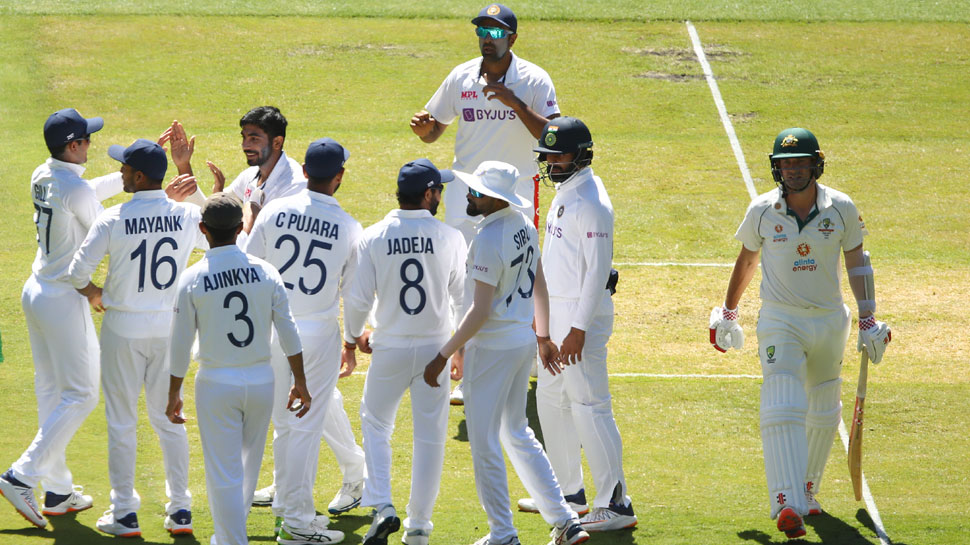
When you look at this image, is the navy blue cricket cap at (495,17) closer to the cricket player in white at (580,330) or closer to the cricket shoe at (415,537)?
the cricket player in white at (580,330)

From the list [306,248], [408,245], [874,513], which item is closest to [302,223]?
[306,248]

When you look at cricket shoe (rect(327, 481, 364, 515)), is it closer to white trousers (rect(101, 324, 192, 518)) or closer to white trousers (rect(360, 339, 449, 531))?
white trousers (rect(360, 339, 449, 531))

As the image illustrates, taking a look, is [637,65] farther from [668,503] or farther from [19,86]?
[668,503]

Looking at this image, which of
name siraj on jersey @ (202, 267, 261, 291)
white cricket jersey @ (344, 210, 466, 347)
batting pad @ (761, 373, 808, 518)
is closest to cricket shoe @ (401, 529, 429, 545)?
white cricket jersey @ (344, 210, 466, 347)

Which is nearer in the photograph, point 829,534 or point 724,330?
point 829,534

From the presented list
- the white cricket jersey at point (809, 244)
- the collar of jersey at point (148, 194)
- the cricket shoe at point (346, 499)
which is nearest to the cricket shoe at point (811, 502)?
the white cricket jersey at point (809, 244)

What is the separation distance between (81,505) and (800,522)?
4.63 m

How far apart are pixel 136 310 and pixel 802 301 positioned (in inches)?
166

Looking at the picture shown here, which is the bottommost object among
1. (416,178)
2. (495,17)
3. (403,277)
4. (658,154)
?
(403,277)

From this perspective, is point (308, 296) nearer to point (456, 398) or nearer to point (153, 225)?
point (153, 225)

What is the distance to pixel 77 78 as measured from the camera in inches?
745

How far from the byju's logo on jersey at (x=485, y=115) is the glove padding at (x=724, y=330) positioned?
2499 mm

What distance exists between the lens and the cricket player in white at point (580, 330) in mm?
7805

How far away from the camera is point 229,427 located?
6.82 meters
